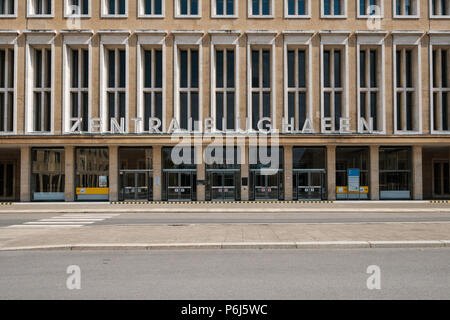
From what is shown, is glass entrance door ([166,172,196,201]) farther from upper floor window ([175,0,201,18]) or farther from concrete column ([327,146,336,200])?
upper floor window ([175,0,201,18])

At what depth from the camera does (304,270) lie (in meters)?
7.14

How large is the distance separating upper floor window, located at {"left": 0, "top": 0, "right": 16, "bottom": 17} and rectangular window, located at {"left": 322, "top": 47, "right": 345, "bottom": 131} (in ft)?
82.4

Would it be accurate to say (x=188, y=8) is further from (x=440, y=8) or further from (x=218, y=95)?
(x=440, y=8)

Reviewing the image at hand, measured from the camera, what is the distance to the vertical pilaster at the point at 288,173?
27.0m

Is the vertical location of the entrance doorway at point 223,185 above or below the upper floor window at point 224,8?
below

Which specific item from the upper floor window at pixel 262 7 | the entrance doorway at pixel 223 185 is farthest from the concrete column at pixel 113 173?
the upper floor window at pixel 262 7

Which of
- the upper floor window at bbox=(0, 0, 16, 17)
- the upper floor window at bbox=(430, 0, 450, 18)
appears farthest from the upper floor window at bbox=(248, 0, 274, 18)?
the upper floor window at bbox=(0, 0, 16, 17)

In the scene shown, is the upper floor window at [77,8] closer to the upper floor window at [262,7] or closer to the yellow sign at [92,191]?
the upper floor window at [262,7]

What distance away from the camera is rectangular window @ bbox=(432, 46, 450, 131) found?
2770 centimetres

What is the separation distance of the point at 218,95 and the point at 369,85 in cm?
1203

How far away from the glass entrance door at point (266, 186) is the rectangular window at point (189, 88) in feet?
21.2

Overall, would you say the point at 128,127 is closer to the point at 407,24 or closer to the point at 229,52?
the point at 229,52

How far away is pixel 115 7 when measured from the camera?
2778 centimetres

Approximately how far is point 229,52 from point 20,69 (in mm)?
16358
